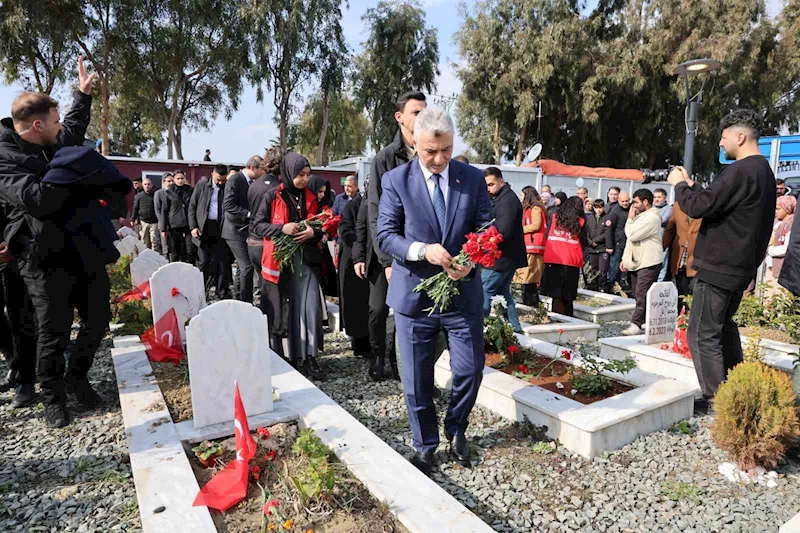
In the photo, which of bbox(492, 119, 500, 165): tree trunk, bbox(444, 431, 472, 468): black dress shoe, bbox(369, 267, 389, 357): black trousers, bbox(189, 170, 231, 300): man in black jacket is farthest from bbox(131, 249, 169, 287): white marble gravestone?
bbox(492, 119, 500, 165): tree trunk

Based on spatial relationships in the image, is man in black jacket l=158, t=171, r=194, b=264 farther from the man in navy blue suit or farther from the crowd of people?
the man in navy blue suit

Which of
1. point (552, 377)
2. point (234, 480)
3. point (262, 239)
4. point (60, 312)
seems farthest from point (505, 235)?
point (60, 312)

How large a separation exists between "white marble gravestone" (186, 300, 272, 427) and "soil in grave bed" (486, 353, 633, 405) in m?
2.09

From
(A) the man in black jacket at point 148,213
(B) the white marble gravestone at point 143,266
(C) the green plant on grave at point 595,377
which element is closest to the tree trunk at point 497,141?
(A) the man in black jacket at point 148,213

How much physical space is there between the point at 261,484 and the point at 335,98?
28.8m

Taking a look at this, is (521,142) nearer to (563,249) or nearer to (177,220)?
(177,220)

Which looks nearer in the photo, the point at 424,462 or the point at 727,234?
the point at 424,462

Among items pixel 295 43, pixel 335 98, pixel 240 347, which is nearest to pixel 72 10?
pixel 295 43

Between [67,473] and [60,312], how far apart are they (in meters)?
1.07

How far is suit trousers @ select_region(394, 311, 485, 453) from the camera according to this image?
299 centimetres

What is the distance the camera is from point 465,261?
9.05 feet

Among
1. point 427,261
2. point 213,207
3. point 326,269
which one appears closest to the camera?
point 427,261

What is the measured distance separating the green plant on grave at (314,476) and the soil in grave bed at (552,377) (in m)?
2.09

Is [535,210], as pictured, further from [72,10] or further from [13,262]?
[72,10]
